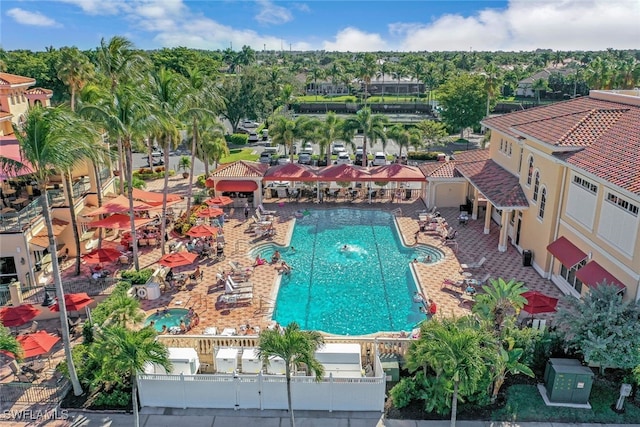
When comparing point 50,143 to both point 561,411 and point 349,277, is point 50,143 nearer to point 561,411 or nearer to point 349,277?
point 349,277

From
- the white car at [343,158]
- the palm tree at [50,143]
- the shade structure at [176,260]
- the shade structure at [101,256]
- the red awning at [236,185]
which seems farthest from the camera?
the white car at [343,158]

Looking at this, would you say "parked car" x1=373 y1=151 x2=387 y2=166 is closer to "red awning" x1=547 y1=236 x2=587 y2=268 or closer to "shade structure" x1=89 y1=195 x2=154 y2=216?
"shade structure" x1=89 y1=195 x2=154 y2=216

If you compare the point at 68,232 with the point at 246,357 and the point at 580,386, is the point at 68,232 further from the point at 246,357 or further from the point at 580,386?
the point at 580,386

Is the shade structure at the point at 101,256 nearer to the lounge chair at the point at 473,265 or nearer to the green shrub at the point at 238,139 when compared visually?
the lounge chair at the point at 473,265

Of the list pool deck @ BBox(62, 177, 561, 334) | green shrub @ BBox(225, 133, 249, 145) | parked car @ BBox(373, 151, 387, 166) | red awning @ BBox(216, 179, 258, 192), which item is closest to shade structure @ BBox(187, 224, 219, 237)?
pool deck @ BBox(62, 177, 561, 334)

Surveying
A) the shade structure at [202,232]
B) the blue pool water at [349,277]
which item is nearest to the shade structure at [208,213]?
the shade structure at [202,232]
